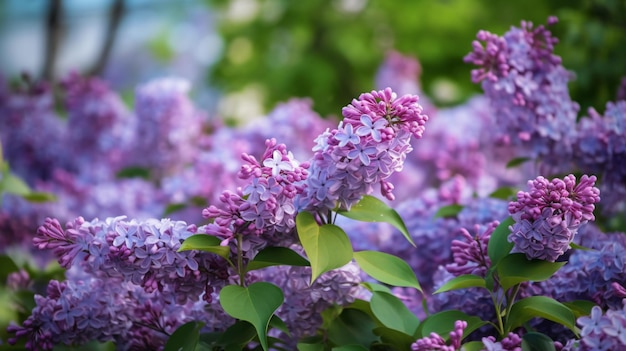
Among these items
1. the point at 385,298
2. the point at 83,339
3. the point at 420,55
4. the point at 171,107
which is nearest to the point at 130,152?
the point at 171,107

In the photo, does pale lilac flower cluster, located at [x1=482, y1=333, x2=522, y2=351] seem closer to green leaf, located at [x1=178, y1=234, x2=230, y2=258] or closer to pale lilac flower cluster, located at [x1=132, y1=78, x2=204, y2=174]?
green leaf, located at [x1=178, y1=234, x2=230, y2=258]

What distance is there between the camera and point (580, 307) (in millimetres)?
1545

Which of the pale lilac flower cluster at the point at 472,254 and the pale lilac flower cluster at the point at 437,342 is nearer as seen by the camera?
the pale lilac flower cluster at the point at 437,342

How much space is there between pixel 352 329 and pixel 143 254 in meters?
0.50

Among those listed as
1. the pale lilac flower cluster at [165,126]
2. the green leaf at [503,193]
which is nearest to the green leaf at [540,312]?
the green leaf at [503,193]

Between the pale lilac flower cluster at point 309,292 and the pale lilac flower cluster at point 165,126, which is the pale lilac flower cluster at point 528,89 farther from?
the pale lilac flower cluster at point 165,126

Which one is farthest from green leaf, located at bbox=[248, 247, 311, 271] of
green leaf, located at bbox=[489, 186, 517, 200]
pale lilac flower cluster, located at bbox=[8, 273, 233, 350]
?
green leaf, located at bbox=[489, 186, 517, 200]

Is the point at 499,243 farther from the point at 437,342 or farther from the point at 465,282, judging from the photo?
the point at 437,342

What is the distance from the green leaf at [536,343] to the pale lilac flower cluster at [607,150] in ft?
2.46

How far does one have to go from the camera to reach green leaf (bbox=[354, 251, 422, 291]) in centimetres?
154

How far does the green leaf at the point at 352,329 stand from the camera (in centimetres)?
166

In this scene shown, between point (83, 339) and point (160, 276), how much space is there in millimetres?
287

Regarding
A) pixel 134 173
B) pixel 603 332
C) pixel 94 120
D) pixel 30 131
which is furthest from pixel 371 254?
pixel 30 131

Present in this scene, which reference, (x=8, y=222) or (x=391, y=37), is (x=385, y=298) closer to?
(x=8, y=222)
